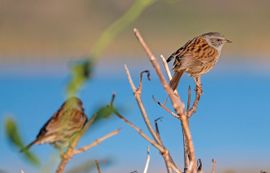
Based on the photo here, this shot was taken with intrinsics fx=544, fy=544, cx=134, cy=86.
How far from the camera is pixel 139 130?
0.62 meters

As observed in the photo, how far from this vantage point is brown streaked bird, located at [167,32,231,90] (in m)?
2.79

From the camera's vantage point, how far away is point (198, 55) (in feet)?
10.0

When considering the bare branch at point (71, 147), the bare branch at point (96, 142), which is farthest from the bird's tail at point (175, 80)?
the bare branch at point (71, 147)

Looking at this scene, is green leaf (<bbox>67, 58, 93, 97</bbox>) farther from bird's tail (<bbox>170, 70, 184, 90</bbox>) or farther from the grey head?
the grey head

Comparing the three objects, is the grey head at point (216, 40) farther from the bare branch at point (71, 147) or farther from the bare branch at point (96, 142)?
the bare branch at point (71, 147)

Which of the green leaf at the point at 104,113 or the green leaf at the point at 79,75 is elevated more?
the green leaf at the point at 79,75

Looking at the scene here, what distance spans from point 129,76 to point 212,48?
8.43 feet

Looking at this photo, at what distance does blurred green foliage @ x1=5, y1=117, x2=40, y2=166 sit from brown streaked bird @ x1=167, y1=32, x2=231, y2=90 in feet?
7.43

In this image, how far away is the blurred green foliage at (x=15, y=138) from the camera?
0.86 ft

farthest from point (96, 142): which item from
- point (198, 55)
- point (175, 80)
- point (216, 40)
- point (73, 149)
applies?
point (216, 40)

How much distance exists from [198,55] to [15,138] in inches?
111

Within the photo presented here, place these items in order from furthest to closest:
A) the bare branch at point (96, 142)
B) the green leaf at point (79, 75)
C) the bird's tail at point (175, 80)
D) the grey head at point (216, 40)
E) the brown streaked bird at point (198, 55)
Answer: the grey head at point (216, 40) → the brown streaked bird at point (198, 55) → the bird's tail at point (175, 80) → the bare branch at point (96, 142) → the green leaf at point (79, 75)

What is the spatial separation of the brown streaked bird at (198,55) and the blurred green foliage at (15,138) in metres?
2.26

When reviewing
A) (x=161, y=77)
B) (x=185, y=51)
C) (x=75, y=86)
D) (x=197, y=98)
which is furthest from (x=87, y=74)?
(x=185, y=51)
